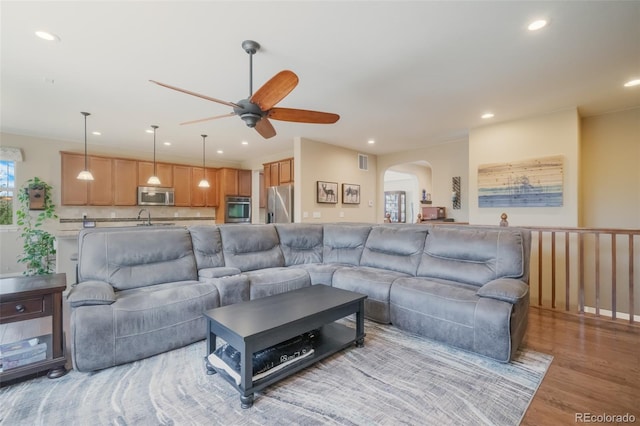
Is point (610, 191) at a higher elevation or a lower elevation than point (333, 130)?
lower

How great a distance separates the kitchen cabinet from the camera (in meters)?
6.38

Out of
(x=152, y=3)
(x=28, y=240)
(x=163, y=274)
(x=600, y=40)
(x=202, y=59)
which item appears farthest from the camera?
(x=28, y=240)

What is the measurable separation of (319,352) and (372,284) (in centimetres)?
107

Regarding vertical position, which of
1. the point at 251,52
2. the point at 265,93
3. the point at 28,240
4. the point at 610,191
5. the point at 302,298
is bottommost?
the point at 302,298

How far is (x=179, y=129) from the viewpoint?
4949mm

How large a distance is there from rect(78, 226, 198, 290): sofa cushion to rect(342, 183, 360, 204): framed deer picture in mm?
3794

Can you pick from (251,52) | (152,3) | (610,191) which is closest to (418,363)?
(251,52)

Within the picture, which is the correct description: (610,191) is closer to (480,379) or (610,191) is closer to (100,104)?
(480,379)

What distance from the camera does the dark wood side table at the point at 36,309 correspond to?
6.15 feet

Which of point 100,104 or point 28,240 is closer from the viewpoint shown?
point 100,104

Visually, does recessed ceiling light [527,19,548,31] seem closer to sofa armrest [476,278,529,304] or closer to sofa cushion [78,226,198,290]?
sofa armrest [476,278,529,304]

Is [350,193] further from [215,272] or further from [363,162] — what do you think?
[215,272]

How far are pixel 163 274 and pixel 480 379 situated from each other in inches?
115

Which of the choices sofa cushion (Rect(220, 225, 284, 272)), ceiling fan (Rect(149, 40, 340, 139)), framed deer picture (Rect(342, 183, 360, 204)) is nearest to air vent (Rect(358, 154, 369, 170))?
framed deer picture (Rect(342, 183, 360, 204))
